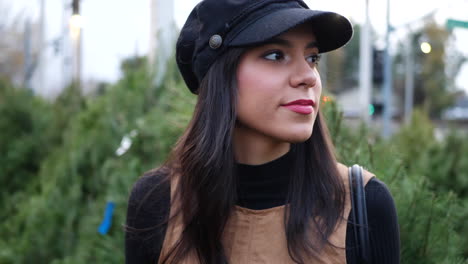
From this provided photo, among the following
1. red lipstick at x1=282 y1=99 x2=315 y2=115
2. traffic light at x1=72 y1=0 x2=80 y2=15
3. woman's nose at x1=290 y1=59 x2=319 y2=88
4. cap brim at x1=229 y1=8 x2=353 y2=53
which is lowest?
red lipstick at x1=282 y1=99 x2=315 y2=115

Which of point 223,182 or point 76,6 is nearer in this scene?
point 223,182

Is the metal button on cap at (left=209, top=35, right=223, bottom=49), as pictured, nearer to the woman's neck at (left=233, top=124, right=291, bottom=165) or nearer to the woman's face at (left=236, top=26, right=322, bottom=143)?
the woman's face at (left=236, top=26, right=322, bottom=143)

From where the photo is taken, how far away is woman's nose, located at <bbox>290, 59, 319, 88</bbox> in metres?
1.79

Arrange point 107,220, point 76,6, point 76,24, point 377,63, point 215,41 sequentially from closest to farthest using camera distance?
point 215,41 → point 107,220 → point 76,24 → point 76,6 → point 377,63

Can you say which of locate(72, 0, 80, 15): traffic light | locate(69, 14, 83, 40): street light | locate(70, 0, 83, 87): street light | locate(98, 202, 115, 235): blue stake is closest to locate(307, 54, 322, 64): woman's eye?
locate(98, 202, 115, 235): blue stake

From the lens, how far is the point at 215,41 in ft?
6.17

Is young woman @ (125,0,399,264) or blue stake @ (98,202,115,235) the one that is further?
blue stake @ (98,202,115,235)

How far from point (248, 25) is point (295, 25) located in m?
0.16

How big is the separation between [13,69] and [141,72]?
29545 millimetres

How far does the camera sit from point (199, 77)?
202 cm

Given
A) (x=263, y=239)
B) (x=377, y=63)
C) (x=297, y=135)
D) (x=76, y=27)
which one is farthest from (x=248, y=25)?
(x=377, y=63)

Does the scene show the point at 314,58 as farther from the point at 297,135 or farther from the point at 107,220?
the point at 107,220

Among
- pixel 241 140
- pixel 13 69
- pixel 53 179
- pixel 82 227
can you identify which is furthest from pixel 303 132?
pixel 13 69

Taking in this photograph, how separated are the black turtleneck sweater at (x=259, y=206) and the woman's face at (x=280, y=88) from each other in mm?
147
